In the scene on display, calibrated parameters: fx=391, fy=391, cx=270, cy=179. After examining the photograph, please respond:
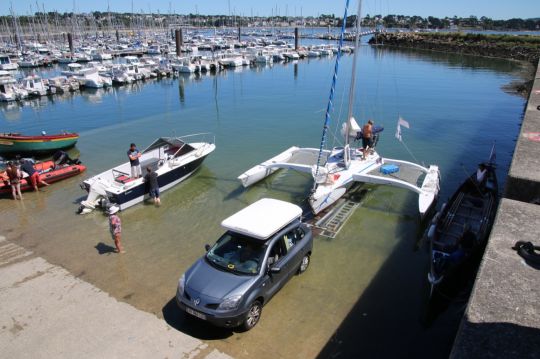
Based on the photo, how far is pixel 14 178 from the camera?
637 inches

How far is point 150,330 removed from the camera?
866 cm

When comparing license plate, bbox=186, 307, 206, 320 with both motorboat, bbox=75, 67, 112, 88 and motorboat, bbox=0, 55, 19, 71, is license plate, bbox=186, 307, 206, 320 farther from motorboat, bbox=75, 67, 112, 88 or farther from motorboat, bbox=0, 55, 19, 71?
motorboat, bbox=0, 55, 19, 71

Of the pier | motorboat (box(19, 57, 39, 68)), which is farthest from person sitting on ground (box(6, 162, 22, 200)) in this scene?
motorboat (box(19, 57, 39, 68))

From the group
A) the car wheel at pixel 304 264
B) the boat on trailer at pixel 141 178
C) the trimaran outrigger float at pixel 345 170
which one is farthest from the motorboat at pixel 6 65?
the car wheel at pixel 304 264

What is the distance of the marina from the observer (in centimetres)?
902

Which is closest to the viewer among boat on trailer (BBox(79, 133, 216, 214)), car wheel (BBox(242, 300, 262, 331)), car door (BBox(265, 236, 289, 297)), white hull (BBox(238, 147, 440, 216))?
car wheel (BBox(242, 300, 262, 331))

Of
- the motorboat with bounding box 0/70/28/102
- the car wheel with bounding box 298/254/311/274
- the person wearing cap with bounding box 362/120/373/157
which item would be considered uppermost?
the person wearing cap with bounding box 362/120/373/157

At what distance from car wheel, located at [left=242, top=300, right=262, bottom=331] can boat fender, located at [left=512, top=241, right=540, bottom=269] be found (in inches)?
206

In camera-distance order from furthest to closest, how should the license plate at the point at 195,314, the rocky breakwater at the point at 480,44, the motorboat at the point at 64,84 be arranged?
the rocky breakwater at the point at 480,44 → the motorboat at the point at 64,84 → the license plate at the point at 195,314

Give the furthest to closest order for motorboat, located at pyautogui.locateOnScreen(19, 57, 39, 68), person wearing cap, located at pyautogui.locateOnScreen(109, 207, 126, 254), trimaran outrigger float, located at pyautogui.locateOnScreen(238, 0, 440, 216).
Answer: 1. motorboat, located at pyautogui.locateOnScreen(19, 57, 39, 68)
2. trimaran outrigger float, located at pyautogui.locateOnScreen(238, 0, 440, 216)
3. person wearing cap, located at pyautogui.locateOnScreen(109, 207, 126, 254)

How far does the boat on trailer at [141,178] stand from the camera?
15227 mm

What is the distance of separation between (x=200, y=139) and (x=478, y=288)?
23.0 m

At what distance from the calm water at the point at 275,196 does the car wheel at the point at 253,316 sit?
0.17 m

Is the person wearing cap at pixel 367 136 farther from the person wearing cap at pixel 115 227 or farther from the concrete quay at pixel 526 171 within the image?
the person wearing cap at pixel 115 227
